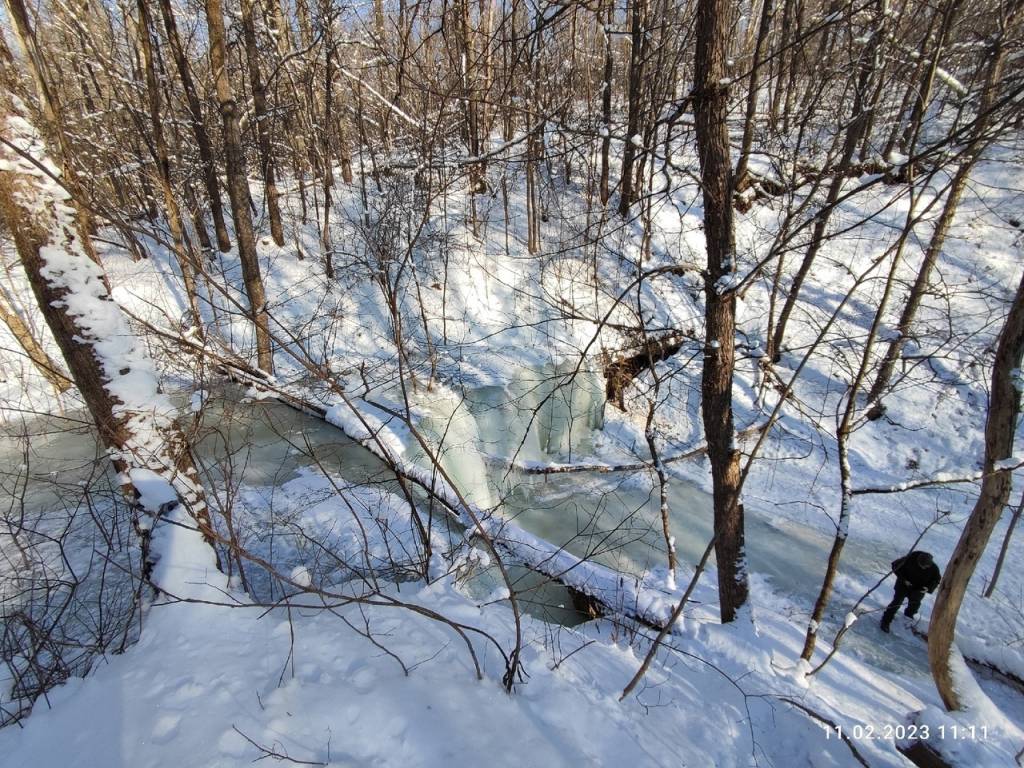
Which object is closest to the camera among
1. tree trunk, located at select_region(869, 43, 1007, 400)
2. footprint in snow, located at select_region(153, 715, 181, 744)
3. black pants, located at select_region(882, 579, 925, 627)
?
footprint in snow, located at select_region(153, 715, 181, 744)

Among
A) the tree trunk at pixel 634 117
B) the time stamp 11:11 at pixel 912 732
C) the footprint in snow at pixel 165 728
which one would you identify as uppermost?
the tree trunk at pixel 634 117

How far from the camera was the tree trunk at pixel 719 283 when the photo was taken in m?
2.93

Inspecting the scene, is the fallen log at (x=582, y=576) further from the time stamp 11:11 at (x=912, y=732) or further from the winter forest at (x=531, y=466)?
the time stamp 11:11 at (x=912, y=732)

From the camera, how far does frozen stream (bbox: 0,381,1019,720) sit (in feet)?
21.1

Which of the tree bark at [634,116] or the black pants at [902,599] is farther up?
the tree bark at [634,116]

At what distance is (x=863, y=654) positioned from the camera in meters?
5.93

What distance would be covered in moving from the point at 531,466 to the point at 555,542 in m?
1.85

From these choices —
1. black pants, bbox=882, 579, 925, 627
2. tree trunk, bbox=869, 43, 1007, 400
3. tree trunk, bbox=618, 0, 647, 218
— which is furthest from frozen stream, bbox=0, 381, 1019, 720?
tree trunk, bbox=618, 0, 647, 218

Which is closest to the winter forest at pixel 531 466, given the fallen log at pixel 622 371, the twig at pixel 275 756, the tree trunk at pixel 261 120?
the twig at pixel 275 756

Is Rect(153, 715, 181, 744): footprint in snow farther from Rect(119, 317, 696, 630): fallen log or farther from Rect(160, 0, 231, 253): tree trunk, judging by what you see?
Rect(160, 0, 231, 253): tree trunk

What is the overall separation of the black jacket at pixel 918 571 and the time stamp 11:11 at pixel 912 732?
2340mm

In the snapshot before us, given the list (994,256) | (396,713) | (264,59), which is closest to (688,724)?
(396,713)

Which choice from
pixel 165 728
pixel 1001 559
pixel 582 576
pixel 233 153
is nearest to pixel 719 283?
pixel 165 728

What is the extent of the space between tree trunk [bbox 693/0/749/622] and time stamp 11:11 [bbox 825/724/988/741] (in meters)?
1.17
